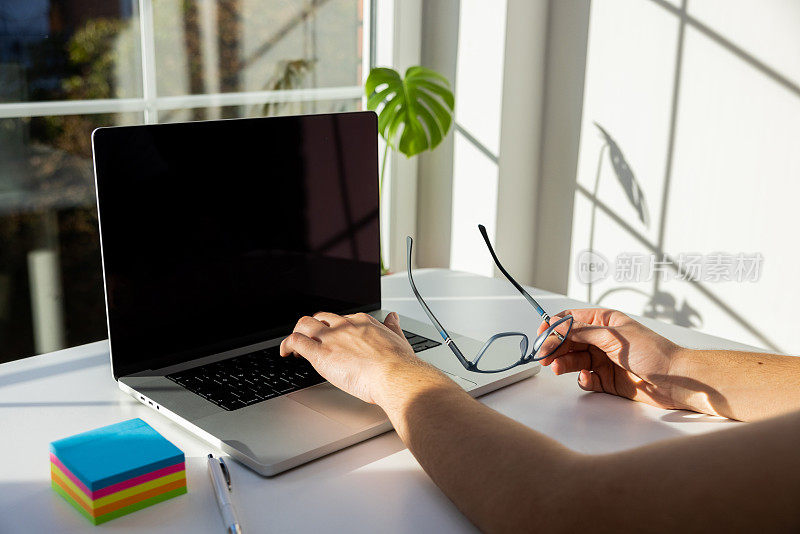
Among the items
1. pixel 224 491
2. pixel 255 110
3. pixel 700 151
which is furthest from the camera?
pixel 255 110

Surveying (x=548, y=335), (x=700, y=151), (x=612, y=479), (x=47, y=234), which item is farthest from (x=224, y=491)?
(x=700, y=151)

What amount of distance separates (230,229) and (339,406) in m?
0.33

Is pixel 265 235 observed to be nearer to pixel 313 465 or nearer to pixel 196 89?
pixel 313 465

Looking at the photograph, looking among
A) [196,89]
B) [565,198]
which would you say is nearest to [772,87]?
[565,198]

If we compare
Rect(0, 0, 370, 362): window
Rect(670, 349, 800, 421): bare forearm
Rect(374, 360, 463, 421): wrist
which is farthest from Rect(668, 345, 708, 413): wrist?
Rect(0, 0, 370, 362): window

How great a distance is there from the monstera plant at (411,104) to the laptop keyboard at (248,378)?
1.64 m

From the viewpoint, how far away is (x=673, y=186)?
8.50 feet

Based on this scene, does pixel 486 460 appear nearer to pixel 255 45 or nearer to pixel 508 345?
pixel 508 345

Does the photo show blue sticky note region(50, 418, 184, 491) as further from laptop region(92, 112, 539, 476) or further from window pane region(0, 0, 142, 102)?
window pane region(0, 0, 142, 102)

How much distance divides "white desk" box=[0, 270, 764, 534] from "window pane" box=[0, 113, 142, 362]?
4.00 feet

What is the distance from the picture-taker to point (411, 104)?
8.62 feet

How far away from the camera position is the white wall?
2.33 meters

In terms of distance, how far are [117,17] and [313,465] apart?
187 cm

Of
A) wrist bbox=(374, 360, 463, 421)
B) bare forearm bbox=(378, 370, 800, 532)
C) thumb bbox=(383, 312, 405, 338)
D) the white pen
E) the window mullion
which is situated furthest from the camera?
the window mullion
